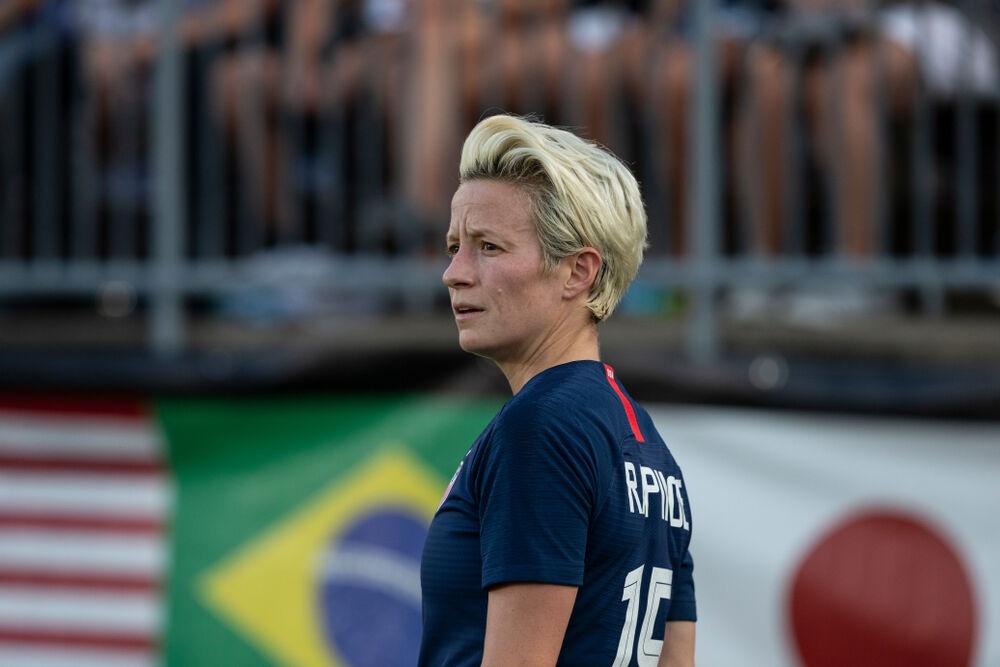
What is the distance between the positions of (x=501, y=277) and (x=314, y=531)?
2644 millimetres

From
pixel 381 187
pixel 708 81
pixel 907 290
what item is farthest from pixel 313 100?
pixel 907 290

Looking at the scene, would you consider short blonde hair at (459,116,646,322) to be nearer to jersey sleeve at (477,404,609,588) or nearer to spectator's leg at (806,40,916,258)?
jersey sleeve at (477,404,609,588)

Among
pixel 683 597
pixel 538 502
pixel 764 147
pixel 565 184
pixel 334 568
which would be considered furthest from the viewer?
pixel 764 147

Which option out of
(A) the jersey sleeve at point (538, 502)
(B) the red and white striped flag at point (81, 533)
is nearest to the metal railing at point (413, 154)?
(B) the red and white striped flag at point (81, 533)

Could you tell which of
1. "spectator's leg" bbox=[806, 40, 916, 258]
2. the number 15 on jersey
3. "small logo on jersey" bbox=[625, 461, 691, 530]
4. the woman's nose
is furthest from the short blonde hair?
"spectator's leg" bbox=[806, 40, 916, 258]

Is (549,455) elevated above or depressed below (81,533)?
above

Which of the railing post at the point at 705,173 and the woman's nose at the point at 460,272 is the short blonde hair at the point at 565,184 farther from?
the railing post at the point at 705,173

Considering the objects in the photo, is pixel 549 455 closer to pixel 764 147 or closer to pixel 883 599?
pixel 883 599

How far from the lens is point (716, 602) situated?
13.7 ft

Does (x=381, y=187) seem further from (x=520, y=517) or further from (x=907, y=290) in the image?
(x=520, y=517)

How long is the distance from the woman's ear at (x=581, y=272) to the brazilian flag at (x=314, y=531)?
241 centimetres

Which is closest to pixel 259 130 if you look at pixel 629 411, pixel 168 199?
pixel 168 199

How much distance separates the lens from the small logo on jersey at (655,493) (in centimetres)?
177

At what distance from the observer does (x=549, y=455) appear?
1.65 metres
